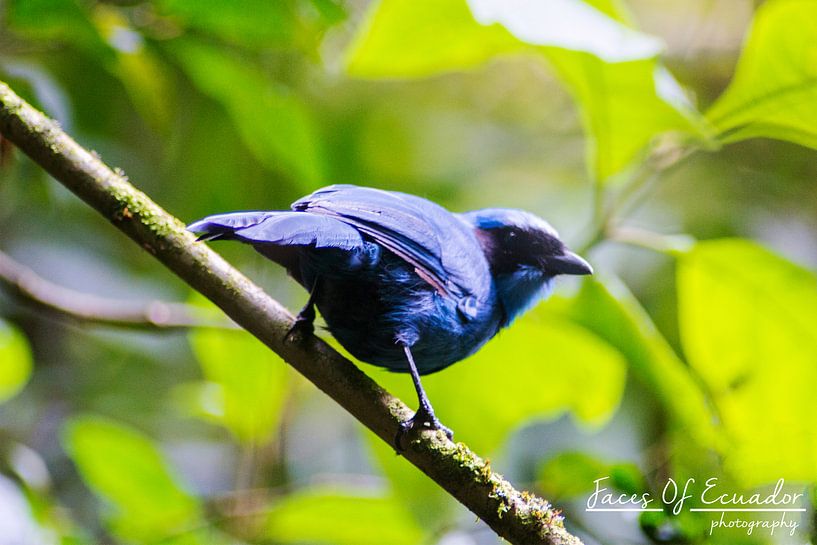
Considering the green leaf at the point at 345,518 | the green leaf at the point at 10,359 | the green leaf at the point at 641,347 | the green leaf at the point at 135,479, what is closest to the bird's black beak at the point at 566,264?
the green leaf at the point at 641,347

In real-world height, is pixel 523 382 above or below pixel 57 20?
below

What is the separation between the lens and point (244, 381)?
9.91 feet

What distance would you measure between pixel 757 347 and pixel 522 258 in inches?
36.1

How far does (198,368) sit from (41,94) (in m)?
2.59

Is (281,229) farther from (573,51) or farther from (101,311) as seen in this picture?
(101,311)

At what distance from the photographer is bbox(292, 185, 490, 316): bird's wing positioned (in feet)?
5.52

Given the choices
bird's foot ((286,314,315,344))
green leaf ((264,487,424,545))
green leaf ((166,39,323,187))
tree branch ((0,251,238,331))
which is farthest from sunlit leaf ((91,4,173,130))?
green leaf ((264,487,424,545))

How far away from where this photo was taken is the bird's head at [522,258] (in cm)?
198

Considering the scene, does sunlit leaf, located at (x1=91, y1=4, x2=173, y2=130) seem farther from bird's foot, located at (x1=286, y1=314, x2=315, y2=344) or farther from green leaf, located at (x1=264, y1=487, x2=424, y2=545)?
green leaf, located at (x1=264, y1=487, x2=424, y2=545)

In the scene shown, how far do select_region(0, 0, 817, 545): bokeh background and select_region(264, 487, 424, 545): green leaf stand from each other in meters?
0.01

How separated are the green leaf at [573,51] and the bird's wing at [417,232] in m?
0.57

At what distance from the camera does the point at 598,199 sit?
2453 mm

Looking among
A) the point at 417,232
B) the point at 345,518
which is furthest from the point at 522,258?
the point at 345,518

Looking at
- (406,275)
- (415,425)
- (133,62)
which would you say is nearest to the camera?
(415,425)
